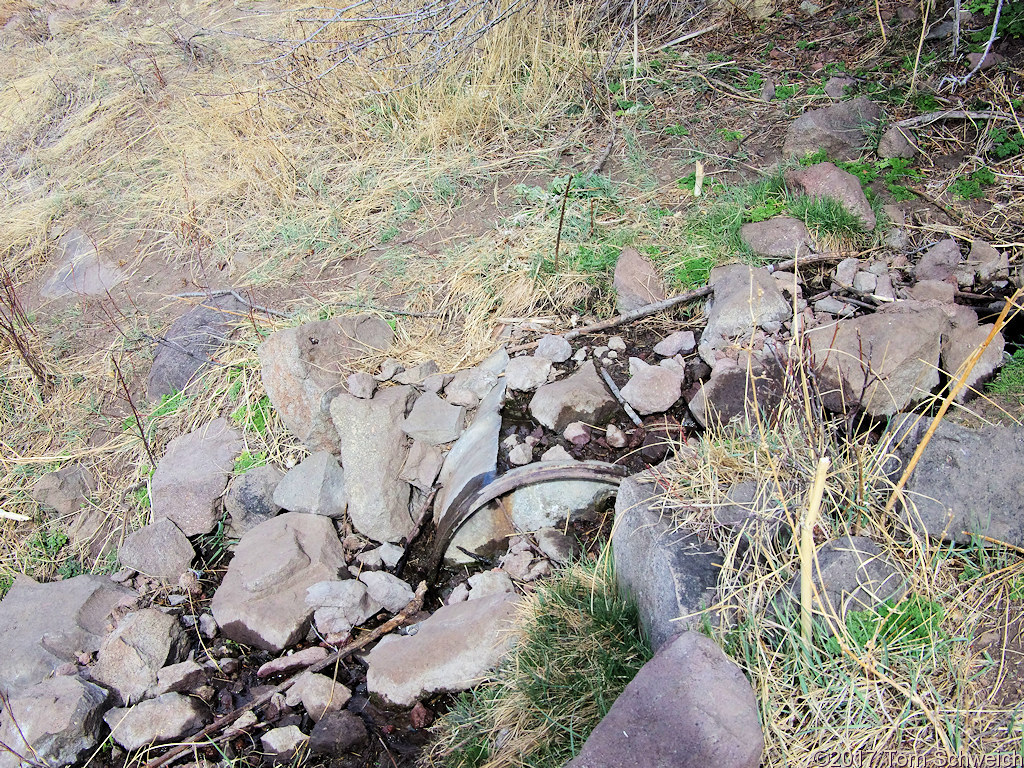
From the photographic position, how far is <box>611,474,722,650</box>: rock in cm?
200

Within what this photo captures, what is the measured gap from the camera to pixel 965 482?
211 cm

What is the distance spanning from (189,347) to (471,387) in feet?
5.92

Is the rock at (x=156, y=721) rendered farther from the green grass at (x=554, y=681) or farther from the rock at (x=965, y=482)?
the rock at (x=965, y=482)

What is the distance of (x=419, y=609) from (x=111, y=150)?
5.02 meters

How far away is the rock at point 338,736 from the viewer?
2623 mm

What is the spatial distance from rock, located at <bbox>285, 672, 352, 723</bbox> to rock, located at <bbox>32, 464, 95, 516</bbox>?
194cm

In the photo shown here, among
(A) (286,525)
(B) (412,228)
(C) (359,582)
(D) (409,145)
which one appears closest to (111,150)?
(D) (409,145)

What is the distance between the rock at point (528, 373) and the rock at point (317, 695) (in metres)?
1.43

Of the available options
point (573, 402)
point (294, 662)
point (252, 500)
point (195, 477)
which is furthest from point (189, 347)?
point (573, 402)

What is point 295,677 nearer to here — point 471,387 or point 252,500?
point 252,500

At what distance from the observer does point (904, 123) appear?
3.92 metres

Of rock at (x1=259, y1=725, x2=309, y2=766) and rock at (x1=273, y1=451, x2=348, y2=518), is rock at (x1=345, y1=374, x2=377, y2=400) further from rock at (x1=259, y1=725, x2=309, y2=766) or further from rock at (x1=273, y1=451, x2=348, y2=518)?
rock at (x1=259, y1=725, x2=309, y2=766)

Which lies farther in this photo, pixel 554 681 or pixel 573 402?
pixel 573 402

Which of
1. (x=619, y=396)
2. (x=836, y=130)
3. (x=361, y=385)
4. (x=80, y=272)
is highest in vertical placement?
(x=80, y=272)
